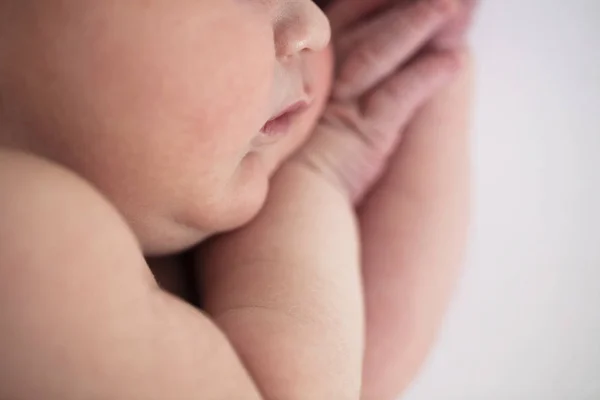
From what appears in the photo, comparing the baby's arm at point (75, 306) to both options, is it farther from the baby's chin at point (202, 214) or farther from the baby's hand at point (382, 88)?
the baby's hand at point (382, 88)

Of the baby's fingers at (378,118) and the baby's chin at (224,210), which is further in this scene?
the baby's fingers at (378,118)

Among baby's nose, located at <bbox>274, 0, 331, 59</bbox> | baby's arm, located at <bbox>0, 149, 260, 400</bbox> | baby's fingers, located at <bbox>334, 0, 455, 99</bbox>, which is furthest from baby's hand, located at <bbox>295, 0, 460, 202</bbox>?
baby's arm, located at <bbox>0, 149, 260, 400</bbox>

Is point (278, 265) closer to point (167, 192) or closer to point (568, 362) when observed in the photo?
point (167, 192)

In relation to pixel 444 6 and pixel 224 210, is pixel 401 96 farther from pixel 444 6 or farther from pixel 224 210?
pixel 224 210

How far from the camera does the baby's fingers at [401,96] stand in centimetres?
50

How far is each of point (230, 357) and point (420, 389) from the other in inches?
10.2

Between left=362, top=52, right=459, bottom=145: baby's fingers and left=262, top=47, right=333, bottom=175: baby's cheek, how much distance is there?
0.04 m

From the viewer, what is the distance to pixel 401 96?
0.50 metres

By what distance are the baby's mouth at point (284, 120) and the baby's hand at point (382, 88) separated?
0.21ft

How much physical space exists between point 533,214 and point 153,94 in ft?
1.25

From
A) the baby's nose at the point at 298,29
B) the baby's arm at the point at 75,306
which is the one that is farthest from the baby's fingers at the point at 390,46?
the baby's arm at the point at 75,306

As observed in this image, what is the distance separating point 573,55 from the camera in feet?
1.91

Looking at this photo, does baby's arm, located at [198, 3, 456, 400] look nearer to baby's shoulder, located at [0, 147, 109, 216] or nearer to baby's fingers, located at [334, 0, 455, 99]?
baby's fingers, located at [334, 0, 455, 99]

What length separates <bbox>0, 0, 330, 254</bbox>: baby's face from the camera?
0.28m
